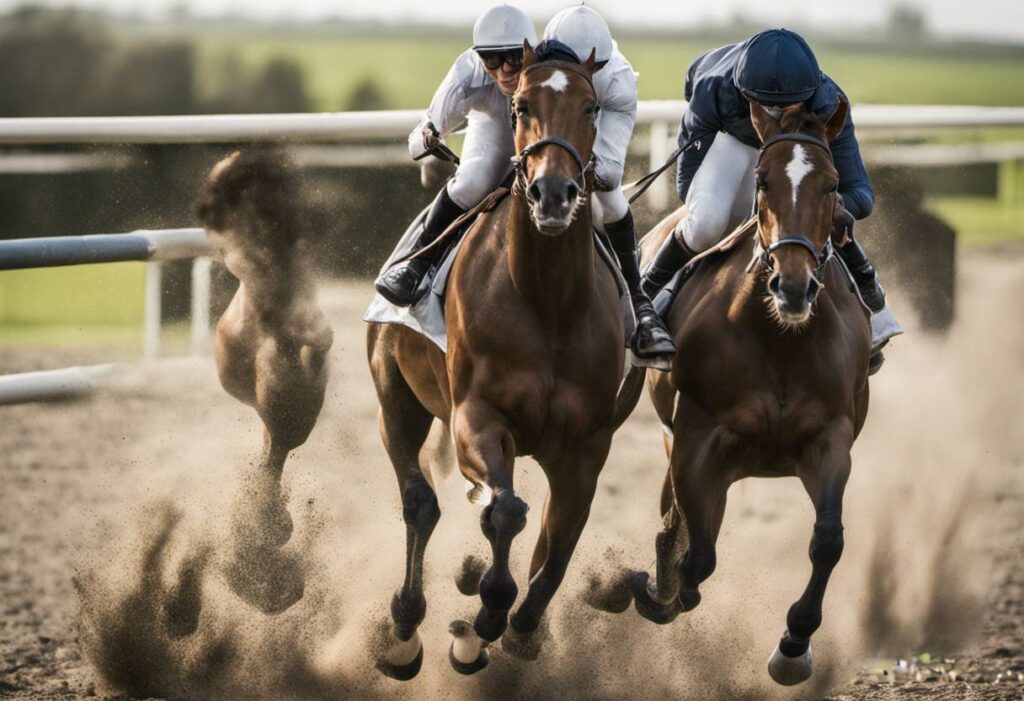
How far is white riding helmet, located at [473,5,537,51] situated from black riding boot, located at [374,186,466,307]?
61cm

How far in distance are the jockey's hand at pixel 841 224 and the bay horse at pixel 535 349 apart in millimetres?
744

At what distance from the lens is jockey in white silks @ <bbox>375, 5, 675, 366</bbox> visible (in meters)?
5.15

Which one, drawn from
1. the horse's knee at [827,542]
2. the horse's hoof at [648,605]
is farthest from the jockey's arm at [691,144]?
the horse's knee at [827,542]

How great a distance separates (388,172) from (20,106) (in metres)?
15.0

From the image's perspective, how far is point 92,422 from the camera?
9.83 m

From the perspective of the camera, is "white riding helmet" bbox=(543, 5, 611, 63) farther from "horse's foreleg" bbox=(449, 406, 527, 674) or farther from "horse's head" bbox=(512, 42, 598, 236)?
"horse's foreleg" bbox=(449, 406, 527, 674)

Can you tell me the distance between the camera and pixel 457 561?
23.2ft

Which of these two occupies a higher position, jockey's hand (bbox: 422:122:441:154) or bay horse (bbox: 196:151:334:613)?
jockey's hand (bbox: 422:122:441:154)

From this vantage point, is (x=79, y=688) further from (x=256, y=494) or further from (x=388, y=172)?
(x=388, y=172)

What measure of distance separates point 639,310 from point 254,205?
2.41 m

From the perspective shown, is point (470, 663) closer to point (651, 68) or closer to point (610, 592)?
A: point (610, 592)

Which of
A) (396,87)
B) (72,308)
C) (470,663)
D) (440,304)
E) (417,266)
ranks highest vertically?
(417,266)

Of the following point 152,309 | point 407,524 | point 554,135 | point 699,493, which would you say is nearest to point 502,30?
point 554,135

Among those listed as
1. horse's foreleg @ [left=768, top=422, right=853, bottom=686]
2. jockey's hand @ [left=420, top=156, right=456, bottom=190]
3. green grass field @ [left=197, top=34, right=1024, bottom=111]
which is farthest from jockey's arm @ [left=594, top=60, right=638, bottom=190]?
green grass field @ [left=197, top=34, right=1024, bottom=111]
